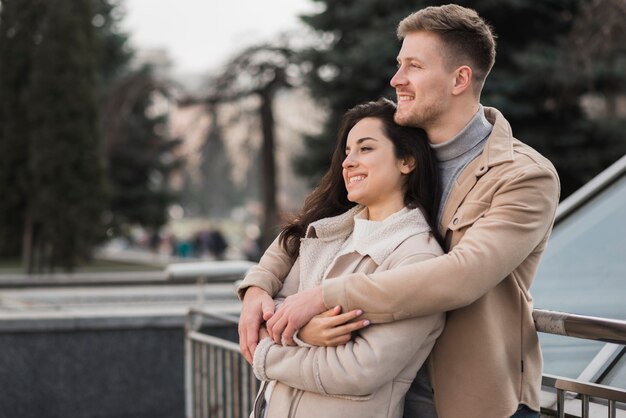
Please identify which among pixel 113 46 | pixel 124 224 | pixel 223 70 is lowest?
pixel 124 224

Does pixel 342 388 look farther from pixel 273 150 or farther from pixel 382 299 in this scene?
pixel 273 150

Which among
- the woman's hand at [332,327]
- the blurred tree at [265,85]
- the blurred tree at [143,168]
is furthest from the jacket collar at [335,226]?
the blurred tree at [143,168]

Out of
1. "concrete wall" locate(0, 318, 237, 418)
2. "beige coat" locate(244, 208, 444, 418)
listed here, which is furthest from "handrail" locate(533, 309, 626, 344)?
"concrete wall" locate(0, 318, 237, 418)

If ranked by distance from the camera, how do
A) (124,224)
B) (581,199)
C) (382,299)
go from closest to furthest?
(382,299) → (581,199) → (124,224)

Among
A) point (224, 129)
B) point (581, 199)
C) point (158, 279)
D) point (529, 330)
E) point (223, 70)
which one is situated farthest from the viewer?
point (224, 129)

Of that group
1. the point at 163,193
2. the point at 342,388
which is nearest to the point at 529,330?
the point at 342,388

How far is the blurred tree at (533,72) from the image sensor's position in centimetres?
1312

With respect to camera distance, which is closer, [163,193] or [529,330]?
[529,330]

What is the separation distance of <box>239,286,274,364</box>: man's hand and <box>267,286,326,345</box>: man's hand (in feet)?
0.40

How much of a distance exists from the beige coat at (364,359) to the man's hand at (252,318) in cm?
8

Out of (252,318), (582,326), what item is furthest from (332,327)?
(582,326)

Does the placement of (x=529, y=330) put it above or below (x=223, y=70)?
A: below

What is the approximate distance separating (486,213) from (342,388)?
57 cm

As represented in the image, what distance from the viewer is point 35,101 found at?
18062 millimetres
